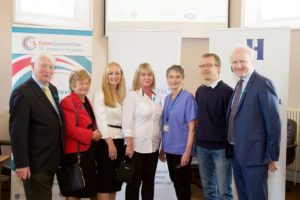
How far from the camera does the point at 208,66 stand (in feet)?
8.80

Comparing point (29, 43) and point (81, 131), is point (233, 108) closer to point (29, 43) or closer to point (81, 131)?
point (81, 131)

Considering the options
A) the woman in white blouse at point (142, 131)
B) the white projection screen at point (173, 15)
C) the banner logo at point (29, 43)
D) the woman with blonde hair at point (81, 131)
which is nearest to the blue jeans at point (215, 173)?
the woman in white blouse at point (142, 131)

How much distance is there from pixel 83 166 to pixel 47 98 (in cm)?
61

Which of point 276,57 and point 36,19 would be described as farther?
point 36,19

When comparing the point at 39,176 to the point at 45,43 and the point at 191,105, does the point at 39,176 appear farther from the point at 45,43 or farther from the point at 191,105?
the point at 45,43

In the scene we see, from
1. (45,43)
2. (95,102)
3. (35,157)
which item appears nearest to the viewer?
(35,157)

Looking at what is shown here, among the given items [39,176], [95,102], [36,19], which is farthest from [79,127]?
[36,19]

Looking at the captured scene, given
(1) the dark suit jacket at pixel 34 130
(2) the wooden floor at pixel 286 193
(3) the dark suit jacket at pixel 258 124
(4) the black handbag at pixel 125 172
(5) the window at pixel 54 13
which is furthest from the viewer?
(5) the window at pixel 54 13

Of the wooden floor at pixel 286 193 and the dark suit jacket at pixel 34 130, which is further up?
the dark suit jacket at pixel 34 130

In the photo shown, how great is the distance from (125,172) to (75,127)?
54 cm

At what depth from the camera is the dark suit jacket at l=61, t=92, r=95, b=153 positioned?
2.53 m

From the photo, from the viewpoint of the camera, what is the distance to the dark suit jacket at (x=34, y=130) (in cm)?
218

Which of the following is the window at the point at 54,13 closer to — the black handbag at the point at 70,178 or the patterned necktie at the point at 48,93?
the patterned necktie at the point at 48,93

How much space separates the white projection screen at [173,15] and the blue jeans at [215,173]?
237cm
